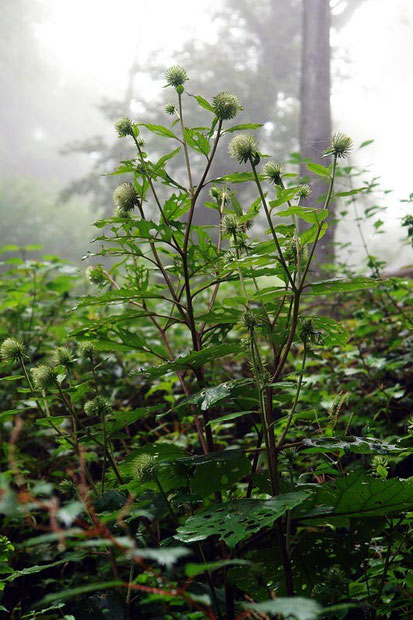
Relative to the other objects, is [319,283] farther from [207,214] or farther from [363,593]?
[207,214]

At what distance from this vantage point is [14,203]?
25.1m

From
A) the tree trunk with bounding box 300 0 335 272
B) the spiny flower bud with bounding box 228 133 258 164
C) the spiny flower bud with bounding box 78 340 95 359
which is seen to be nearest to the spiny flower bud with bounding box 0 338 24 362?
the spiny flower bud with bounding box 78 340 95 359

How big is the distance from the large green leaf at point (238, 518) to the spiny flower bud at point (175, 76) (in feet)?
3.00

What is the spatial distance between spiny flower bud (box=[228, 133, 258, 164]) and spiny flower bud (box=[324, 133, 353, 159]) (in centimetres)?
15

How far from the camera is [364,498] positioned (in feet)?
2.76

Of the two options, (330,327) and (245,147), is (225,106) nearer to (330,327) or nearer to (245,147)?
(245,147)

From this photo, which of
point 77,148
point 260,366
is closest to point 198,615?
point 260,366

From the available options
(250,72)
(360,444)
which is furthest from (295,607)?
(250,72)

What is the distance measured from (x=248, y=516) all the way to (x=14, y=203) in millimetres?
26892

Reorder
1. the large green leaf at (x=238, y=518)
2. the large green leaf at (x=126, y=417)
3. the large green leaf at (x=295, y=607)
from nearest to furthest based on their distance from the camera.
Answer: the large green leaf at (x=295, y=607), the large green leaf at (x=238, y=518), the large green leaf at (x=126, y=417)

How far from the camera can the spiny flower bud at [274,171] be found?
1023 millimetres

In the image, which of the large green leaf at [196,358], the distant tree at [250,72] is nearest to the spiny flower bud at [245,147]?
the large green leaf at [196,358]

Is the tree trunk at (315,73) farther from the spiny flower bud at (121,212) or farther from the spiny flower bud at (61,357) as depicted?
the spiny flower bud at (61,357)

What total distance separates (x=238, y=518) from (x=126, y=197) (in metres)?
0.70
